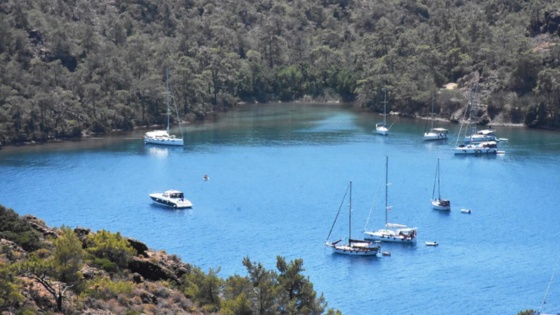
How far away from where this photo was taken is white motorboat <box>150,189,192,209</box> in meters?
115

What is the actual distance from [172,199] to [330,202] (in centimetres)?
1767

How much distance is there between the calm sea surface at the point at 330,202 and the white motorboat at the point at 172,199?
1140 millimetres

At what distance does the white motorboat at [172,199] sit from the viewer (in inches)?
4509

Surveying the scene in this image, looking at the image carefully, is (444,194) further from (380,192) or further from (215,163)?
(215,163)

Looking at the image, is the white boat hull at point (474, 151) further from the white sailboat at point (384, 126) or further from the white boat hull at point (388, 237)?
the white boat hull at point (388, 237)

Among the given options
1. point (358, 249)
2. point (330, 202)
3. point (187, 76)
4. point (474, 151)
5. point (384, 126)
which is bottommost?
point (358, 249)

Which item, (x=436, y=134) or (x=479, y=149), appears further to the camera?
(x=436, y=134)

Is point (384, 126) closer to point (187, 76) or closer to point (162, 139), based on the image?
point (162, 139)

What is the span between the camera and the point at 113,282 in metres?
55.5

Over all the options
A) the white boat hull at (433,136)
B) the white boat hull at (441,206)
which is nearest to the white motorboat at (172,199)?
the white boat hull at (441,206)

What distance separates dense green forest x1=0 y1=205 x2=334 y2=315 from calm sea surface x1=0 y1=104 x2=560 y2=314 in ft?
75.2

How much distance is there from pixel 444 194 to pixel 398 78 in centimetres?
7193

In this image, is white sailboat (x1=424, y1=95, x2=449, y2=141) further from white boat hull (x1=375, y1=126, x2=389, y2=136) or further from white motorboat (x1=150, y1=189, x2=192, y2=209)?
white motorboat (x1=150, y1=189, x2=192, y2=209)

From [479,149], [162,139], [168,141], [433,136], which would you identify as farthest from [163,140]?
[479,149]
